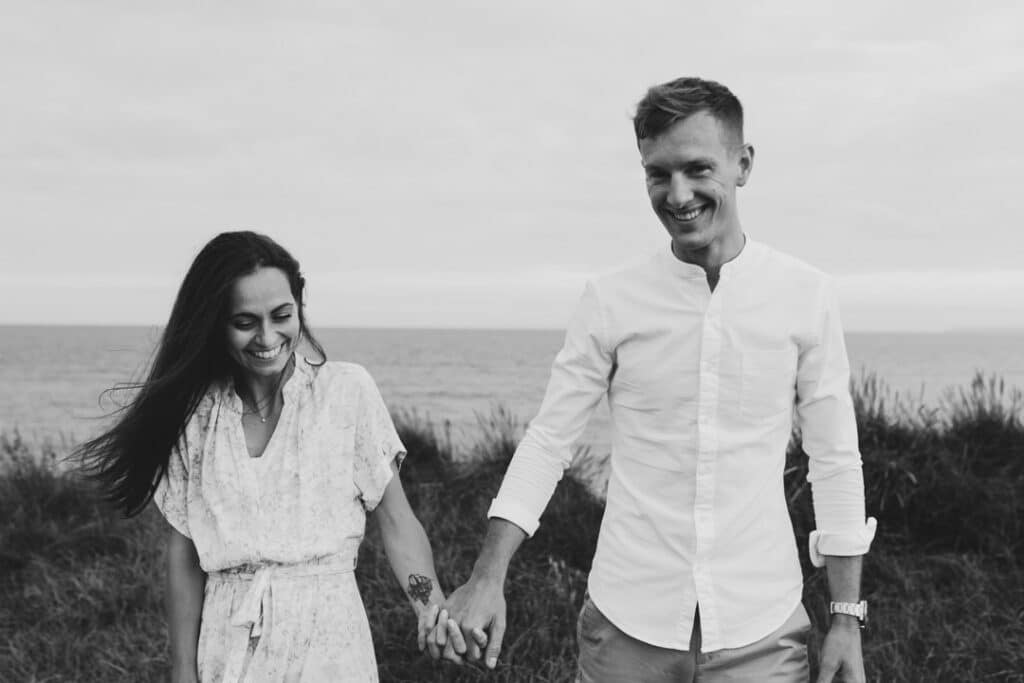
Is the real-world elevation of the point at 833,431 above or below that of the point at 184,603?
above

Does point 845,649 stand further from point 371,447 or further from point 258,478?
point 258,478

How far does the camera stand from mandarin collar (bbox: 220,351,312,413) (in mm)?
2816

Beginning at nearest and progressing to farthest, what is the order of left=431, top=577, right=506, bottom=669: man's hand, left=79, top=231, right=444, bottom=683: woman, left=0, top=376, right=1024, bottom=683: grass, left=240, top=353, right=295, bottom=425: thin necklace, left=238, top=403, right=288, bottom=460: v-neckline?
left=431, top=577, right=506, bottom=669: man's hand < left=79, top=231, right=444, bottom=683: woman < left=238, top=403, right=288, bottom=460: v-neckline < left=240, top=353, right=295, bottom=425: thin necklace < left=0, top=376, right=1024, bottom=683: grass

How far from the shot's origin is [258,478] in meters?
2.69

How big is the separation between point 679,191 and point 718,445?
0.65 metres

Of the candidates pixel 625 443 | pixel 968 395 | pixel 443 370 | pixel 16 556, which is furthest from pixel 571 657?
pixel 443 370

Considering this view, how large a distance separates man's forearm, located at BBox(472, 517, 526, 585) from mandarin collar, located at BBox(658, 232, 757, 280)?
32.1 inches

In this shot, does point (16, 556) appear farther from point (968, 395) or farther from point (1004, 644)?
point (968, 395)

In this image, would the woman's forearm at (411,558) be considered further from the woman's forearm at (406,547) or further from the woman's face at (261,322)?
the woman's face at (261,322)

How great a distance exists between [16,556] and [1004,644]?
575cm

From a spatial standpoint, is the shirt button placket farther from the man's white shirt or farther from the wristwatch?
the wristwatch

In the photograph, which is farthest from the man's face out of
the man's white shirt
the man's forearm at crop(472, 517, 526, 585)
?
the man's forearm at crop(472, 517, 526, 585)

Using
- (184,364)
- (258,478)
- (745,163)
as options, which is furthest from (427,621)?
(745,163)

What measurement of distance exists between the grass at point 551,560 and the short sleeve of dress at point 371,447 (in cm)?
169
